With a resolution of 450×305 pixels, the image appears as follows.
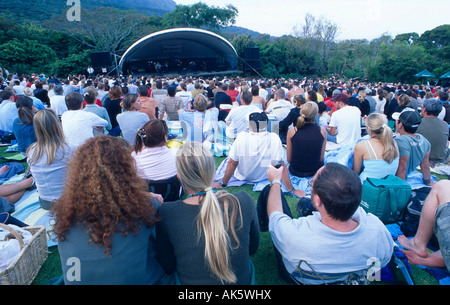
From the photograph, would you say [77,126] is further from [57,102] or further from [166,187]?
[57,102]

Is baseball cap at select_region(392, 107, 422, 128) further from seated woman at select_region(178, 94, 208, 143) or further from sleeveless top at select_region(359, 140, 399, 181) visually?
seated woman at select_region(178, 94, 208, 143)

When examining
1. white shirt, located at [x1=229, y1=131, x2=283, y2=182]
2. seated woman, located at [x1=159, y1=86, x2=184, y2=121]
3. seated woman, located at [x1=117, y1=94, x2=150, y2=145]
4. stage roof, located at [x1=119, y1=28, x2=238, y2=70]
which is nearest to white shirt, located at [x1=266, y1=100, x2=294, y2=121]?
seated woman, located at [x1=159, y1=86, x2=184, y2=121]

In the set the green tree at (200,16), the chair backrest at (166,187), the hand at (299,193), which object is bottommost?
the hand at (299,193)

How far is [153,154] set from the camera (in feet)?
10.2

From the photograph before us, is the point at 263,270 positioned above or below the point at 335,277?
below

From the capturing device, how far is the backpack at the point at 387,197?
2775mm

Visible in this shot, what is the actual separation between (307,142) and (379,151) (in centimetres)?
97

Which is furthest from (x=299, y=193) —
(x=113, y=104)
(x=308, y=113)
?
(x=113, y=104)

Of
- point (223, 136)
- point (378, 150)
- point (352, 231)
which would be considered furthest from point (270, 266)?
point (223, 136)

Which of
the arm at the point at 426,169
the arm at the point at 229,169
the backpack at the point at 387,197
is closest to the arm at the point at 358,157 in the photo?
the backpack at the point at 387,197

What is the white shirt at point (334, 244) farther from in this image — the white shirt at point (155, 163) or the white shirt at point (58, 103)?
the white shirt at point (58, 103)

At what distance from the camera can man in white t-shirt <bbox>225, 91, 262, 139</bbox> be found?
5.51 m

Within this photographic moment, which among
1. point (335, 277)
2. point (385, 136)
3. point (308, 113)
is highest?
point (308, 113)

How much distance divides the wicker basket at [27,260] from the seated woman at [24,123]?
9.16ft
